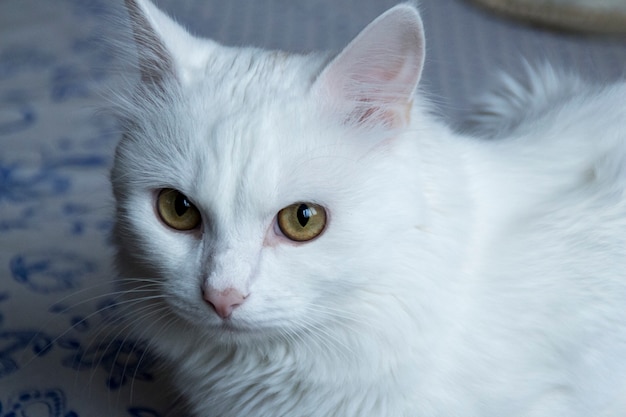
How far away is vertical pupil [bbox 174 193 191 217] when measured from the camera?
853mm

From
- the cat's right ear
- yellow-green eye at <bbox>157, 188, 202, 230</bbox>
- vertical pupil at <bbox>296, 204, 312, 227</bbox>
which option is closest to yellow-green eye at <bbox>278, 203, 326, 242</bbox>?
vertical pupil at <bbox>296, 204, 312, 227</bbox>

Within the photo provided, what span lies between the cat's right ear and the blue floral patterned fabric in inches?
5.9

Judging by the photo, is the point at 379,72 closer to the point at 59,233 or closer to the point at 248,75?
the point at 248,75

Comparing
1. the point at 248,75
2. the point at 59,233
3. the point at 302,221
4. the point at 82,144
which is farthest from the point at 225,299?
the point at 82,144

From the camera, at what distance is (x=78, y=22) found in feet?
7.02

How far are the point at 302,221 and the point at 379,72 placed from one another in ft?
0.64

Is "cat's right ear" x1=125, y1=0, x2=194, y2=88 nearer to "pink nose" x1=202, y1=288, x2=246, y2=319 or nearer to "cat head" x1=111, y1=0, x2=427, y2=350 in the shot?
"cat head" x1=111, y1=0, x2=427, y2=350

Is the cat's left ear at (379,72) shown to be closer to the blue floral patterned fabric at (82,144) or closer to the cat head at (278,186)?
the cat head at (278,186)

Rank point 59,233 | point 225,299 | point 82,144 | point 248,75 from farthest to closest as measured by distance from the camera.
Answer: point 82,144
point 59,233
point 248,75
point 225,299

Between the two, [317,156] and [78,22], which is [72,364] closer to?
[317,156]

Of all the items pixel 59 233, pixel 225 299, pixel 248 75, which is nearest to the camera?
pixel 225 299

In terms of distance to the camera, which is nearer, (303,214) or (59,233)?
(303,214)

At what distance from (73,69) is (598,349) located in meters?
1.52

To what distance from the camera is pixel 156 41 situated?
90cm
